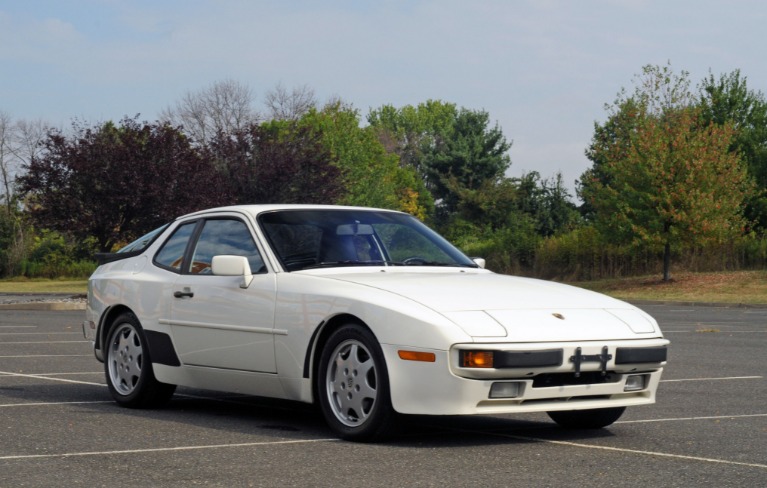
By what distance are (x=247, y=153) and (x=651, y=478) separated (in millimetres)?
46041

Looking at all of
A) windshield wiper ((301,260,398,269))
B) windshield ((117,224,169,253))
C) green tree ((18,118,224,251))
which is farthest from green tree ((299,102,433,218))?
windshield wiper ((301,260,398,269))

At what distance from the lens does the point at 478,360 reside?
659 cm

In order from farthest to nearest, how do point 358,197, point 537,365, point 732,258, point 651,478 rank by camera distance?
1. point 358,197
2. point 732,258
3. point 537,365
4. point 651,478

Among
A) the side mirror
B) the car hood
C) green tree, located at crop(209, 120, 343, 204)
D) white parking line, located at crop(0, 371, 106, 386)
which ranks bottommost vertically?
white parking line, located at crop(0, 371, 106, 386)

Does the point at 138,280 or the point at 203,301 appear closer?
the point at 203,301

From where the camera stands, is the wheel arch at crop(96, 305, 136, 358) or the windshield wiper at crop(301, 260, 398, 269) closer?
the windshield wiper at crop(301, 260, 398, 269)

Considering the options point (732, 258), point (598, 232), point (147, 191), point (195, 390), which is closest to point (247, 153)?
point (147, 191)

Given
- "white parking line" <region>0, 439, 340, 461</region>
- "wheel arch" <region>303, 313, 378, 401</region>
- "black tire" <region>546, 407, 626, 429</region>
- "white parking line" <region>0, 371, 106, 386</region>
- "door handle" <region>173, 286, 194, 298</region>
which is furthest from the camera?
"white parking line" <region>0, 371, 106, 386</region>

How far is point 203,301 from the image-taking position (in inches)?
330

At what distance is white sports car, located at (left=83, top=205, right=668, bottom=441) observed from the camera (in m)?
6.69

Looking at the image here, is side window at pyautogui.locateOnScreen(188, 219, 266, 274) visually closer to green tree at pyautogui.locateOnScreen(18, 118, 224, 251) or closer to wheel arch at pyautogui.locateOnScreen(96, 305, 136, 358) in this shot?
wheel arch at pyautogui.locateOnScreen(96, 305, 136, 358)

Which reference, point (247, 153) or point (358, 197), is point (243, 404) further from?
point (358, 197)

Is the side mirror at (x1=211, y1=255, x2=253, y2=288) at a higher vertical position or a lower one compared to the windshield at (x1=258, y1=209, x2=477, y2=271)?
lower

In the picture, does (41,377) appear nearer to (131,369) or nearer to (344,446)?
(131,369)
